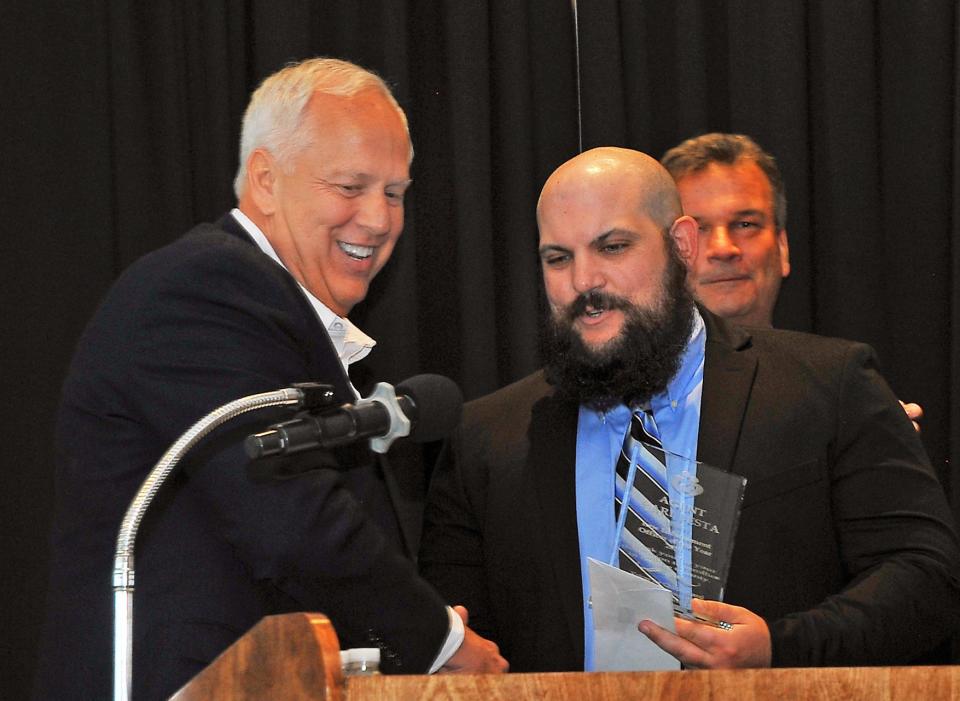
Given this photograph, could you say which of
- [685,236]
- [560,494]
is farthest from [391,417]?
[685,236]

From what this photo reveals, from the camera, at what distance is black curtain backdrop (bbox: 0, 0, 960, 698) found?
13.4 feet

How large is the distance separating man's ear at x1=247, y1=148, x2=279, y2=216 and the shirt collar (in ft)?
0.15

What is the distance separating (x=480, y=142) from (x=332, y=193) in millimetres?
1561

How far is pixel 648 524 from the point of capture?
289 cm

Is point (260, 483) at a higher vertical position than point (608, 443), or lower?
higher

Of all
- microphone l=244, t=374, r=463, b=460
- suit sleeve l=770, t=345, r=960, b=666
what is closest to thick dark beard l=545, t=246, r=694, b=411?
suit sleeve l=770, t=345, r=960, b=666

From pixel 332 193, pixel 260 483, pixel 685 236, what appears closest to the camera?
pixel 260 483

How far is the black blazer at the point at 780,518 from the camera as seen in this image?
289 centimetres

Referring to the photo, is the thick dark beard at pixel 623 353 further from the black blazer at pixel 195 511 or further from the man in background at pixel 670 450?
the black blazer at pixel 195 511

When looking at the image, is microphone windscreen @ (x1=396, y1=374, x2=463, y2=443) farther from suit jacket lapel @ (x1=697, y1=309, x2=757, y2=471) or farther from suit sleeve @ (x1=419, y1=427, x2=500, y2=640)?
suit sleeve @ (x1=419, y1=427, x2=500, y2=640)

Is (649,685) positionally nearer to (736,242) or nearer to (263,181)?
(263,181)

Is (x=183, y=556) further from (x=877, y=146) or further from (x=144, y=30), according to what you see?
(x=877, y=146)

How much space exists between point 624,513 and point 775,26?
2.04 m

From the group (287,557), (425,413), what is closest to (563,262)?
(287,557)
